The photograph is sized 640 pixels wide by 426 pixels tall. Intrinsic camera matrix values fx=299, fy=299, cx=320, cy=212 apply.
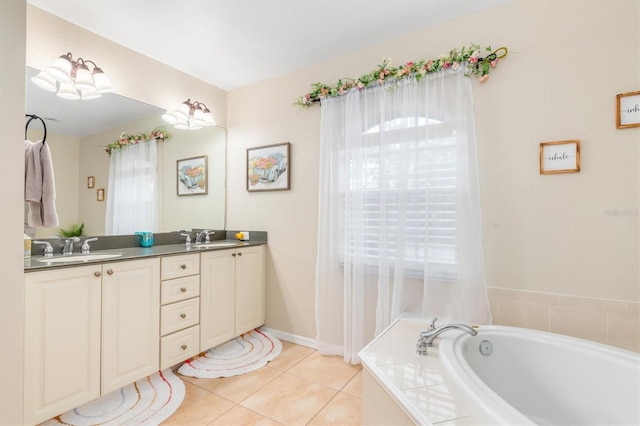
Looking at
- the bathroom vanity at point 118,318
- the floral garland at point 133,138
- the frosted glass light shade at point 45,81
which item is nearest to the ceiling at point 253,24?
the frosted glass light shade at point 45,81

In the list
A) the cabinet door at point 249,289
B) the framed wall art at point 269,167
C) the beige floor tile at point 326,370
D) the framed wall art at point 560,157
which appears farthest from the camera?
the framed wall art at point 269,167

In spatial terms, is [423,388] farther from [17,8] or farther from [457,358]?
[17,8]

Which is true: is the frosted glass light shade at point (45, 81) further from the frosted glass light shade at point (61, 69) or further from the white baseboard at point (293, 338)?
the white baseboard at point (293, 338)

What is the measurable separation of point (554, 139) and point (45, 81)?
3.21 m

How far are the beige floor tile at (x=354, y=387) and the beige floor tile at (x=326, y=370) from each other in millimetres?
30

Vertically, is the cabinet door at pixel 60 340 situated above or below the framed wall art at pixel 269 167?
below

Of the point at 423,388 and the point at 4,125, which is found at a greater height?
the point at 4,125

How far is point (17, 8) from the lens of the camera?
1.33m

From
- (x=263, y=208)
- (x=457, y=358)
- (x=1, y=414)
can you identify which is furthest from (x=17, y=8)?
(x=457, y=358)

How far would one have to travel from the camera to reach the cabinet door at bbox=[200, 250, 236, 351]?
2.37 m

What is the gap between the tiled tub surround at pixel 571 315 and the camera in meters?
1.58

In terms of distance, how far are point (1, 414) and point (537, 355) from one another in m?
2.55

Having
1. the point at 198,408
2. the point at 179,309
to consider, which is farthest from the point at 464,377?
the point at 179,309

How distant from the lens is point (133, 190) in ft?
8.27
